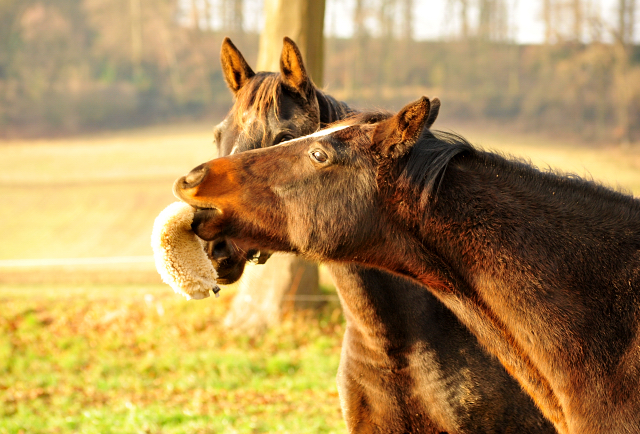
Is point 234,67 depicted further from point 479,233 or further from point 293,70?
point 479,233

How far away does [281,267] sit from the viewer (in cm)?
820

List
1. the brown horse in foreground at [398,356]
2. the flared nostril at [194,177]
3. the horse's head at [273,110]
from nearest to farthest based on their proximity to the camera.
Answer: the flared nostril at [194,177] → the brown horse in foreground at [398,356] → the horse's head at [273,110]

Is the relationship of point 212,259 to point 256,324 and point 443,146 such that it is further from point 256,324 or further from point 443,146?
point 256,324

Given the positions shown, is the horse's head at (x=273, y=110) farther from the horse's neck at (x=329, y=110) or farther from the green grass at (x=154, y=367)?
the green grass at (x=154, y=367)

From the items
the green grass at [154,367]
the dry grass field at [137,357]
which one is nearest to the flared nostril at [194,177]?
the dry grass field at [137,357]

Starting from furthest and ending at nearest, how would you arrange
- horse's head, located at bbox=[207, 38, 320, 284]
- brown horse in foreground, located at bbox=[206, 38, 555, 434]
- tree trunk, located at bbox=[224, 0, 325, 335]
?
1. tree trunk, located at bbox=[224, 0, 325, 335]
2. horse's head, located at bbox=[207, 38, 320, 284]
3. brown horse in foreground, located at bbox=[206, 38, 555, 434]

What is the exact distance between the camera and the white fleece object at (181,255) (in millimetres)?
2297

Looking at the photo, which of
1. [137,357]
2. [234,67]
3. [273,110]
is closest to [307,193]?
[273,110]

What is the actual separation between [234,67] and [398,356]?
2.06m

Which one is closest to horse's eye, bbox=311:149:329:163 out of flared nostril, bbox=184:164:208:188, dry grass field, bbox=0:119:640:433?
flared nostril, bbox=184:164:208:188

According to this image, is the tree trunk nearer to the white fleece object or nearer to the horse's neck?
the horse's neck

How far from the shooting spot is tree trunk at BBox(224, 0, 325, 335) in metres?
7.76

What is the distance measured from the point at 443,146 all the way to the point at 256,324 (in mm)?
6440

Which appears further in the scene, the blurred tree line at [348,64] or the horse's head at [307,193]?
the blurred tree line at [348,64]
